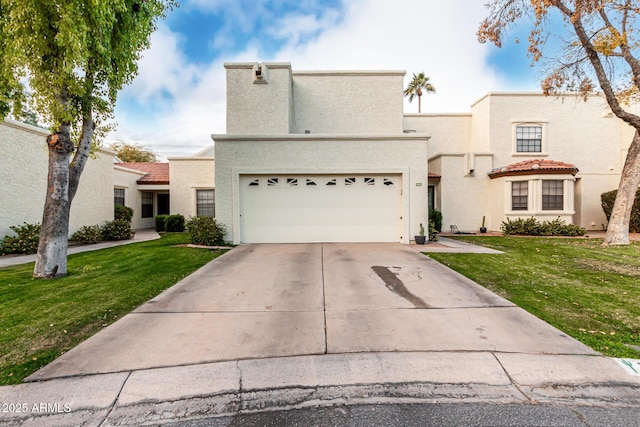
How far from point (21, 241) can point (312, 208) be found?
31.9 feet

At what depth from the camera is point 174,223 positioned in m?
15.6

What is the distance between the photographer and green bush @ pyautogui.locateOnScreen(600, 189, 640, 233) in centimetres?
1298

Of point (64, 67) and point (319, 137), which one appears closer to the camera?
point (64, 67)

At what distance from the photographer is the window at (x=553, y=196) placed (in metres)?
13.4

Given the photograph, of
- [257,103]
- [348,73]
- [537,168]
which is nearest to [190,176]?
[257,103]

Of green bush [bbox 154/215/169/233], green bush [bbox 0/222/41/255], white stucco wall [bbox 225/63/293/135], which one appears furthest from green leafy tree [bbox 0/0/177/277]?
green bush [bbox 154/215/169/233]

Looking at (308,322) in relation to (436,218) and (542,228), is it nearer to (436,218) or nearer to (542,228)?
(436,218)

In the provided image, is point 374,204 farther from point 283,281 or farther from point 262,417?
point 262,417

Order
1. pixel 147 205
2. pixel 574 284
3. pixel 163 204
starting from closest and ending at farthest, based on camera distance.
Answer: pixel 574 284, pixel 147 205, pixel 163 204

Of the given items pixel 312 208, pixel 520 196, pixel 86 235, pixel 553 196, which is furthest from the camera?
pixel 520 196

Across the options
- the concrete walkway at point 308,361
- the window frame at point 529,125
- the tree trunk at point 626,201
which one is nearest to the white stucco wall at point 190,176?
the concrete walkway at point 308,361

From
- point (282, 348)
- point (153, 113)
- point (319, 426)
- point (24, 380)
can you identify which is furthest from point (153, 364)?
point (153, 113)

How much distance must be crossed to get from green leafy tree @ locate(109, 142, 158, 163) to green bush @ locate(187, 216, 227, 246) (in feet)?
106

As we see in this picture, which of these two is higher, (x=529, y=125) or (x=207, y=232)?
(x=529, y=125)
